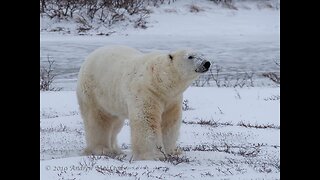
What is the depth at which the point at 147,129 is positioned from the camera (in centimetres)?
512

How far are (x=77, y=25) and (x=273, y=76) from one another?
32.8ft

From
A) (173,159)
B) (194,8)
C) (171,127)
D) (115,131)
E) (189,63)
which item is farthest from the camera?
(194,8)

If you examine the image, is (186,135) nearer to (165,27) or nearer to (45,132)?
(45,132)

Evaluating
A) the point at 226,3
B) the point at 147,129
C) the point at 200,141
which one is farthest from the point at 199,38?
the point at 147,129

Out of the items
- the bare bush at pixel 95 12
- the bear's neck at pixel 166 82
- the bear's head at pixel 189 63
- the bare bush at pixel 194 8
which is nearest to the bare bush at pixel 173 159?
the bear's neck at pixel 166 82

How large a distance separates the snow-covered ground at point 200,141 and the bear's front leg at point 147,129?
0.67 ft

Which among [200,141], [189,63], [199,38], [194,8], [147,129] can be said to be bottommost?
[199,38]

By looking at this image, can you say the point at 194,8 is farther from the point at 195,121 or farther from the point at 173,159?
the point at 173,159

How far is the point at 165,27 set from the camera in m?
21.4

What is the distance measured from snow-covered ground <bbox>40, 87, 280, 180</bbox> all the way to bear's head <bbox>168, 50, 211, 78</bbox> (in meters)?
0.73

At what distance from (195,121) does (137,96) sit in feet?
7.91

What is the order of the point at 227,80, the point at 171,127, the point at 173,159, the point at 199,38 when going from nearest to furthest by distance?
the point at 173,159
the point at 171,127
the point at 227,80
the point at 199,38
